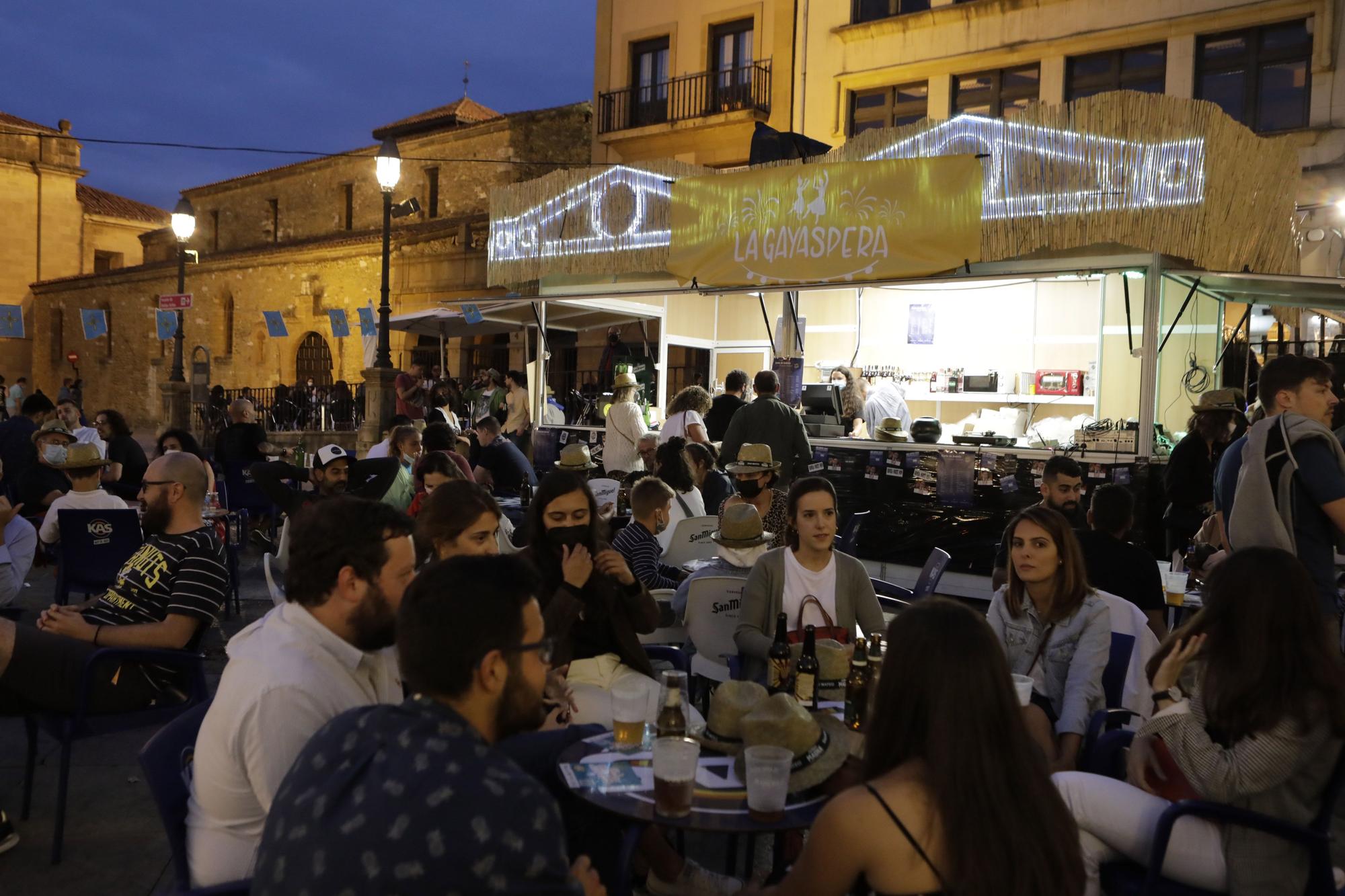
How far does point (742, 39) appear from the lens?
18.9 meters

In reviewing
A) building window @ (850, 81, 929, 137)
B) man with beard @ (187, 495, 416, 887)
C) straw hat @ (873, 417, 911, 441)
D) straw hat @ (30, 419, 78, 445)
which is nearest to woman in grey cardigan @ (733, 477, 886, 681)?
man with beard @ (187, 495, 416, 887)

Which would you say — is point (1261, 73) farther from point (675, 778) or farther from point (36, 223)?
point (36, 223)

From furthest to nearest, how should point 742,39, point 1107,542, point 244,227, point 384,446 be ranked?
point 244,227 < point 742,39 < point 384,446 < point 1107,542

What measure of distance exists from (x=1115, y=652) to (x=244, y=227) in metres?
34.4

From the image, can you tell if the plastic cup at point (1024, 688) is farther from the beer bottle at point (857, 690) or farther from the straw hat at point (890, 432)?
the straw hat at point (890, 432)

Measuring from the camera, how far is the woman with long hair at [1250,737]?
2.54 m

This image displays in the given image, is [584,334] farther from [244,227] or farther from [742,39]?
[244,227]

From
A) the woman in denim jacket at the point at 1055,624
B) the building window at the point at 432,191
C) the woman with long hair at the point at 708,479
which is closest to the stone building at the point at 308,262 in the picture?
the building window at the point at 432,191

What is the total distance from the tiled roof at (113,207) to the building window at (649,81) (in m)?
31.6

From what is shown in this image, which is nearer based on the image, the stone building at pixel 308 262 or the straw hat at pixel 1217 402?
the straw hat at pixel 1217 402

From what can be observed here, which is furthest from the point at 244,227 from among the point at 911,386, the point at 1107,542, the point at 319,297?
the point at 1107,542

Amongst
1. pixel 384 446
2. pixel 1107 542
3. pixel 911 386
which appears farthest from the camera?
pixel 911 386

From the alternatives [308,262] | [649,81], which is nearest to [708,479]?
[649,81]

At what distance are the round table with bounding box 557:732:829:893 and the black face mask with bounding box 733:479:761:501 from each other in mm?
3486
